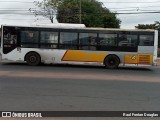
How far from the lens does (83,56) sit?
82.4ft

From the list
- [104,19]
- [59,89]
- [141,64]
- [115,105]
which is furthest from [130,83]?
[104,19]

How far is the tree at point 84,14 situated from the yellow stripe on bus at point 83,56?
100ft

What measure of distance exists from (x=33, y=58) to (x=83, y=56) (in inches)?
121

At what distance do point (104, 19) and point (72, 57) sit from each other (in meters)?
54.5

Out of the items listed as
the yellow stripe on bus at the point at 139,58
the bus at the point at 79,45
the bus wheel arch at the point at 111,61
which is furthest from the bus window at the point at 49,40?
the yellow stripe on bus at the point at 139,58

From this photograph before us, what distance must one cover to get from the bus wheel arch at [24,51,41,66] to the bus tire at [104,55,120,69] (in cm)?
413

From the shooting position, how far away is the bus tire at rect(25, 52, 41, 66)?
991 inches

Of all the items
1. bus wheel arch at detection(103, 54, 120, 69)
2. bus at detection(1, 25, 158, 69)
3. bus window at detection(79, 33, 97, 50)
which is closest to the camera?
bus at detection(1, 25, 158, 69)

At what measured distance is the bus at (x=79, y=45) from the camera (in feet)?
81.6

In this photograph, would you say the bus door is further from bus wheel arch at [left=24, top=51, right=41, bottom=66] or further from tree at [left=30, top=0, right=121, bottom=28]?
tree at [left=30, top=0, right=121, bottom=28]

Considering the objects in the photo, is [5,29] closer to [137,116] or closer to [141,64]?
[141,64]

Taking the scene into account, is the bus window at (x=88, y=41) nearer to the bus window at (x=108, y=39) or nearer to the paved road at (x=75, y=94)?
the bus window at (x=108, y=39)

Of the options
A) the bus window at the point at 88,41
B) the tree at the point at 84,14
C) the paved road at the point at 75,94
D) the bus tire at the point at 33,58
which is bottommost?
the paved road at the point at 75,94

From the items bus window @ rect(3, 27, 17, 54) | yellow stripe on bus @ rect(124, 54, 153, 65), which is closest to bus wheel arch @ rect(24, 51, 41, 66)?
bus window @ rect(3, 27, 17, 54)
